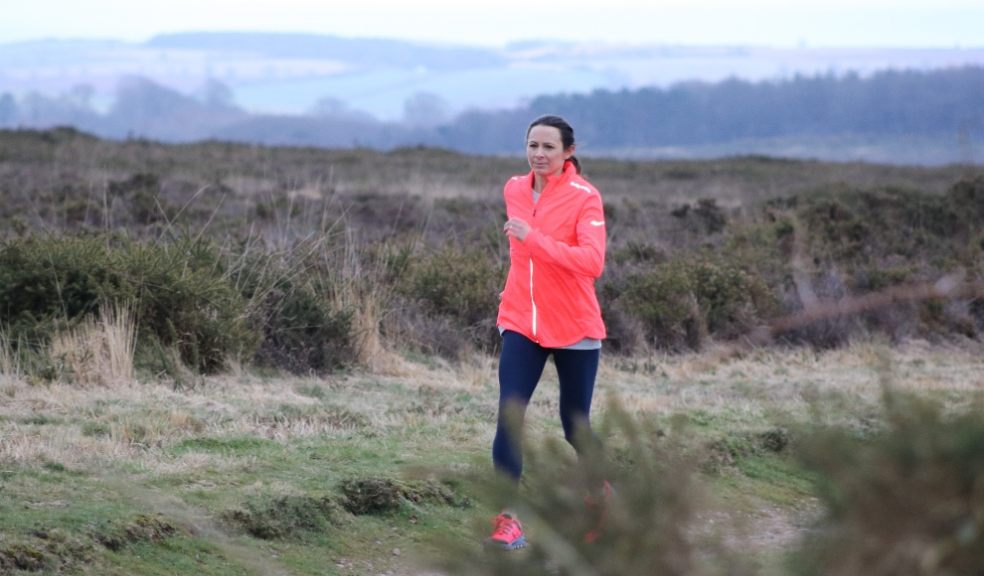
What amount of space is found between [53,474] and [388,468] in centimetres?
169

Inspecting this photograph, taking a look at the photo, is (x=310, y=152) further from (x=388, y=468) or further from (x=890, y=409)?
(x=890, y=409)

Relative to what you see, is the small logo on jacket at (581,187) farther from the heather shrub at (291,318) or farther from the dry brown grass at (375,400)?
the heather shrub at (291,318)

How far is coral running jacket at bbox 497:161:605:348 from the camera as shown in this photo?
5.35m

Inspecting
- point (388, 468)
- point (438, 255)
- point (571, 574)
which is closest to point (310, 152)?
point (438, 255)

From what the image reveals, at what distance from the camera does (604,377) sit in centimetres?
1080

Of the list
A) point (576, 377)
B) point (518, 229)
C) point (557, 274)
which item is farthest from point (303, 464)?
point (518, 229)

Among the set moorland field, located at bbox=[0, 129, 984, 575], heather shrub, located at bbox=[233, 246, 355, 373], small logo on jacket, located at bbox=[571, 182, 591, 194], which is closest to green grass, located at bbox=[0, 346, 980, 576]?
moorland field, located at bbox=[0, 129, 984, 575]

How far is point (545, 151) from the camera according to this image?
5418 mm

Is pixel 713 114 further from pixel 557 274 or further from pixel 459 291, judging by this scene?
pixel 557 274

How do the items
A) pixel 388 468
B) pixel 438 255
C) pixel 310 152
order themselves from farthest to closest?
1. pixel 310 152
2. pixel 438 255
3. pixel 388 468

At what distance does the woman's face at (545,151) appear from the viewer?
5.41 meters

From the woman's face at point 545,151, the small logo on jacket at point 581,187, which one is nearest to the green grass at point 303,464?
the small logo on jacket at point 581,187

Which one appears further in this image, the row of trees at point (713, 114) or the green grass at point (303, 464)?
the row of trees at point (713, 114)

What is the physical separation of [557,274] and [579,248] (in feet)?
0.65
